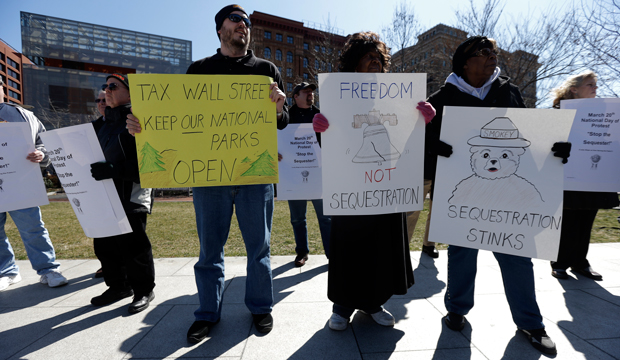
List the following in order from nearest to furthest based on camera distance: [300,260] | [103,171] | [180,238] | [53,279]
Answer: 1. [103,171]
2. [53,279]
3. [300,260]
4. [180,238]

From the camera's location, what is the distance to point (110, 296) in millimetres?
2756

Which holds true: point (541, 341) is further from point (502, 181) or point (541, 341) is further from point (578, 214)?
point (578, 214)

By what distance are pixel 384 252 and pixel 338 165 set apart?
75 cm

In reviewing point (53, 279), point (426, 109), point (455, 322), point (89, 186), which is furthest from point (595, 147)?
point (53, 279)

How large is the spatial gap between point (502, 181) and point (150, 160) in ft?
8.17

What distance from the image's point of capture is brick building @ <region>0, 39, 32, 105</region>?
5496cm

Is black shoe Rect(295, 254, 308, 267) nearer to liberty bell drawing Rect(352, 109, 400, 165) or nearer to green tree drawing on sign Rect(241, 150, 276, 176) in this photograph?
green tree drawing on sign Rect(241, 150, 276, 176)

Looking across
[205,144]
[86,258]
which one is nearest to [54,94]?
[86,258]

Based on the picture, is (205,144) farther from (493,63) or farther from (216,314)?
(493,63)

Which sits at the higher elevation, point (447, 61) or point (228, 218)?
point (447, 61)

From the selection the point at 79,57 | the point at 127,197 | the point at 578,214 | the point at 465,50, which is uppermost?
the point at 79,57

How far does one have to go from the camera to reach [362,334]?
2162 mm

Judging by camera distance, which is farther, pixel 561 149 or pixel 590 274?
pixel 590 274

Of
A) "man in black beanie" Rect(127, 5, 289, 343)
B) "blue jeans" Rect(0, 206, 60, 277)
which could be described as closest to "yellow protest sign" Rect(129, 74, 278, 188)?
"man in black beanie" Rect(127, 5, 289, 343)
